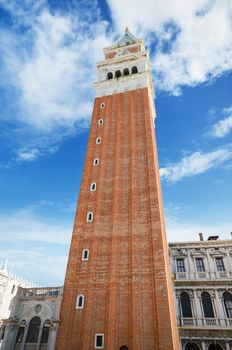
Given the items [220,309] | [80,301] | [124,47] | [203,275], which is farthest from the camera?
[124,47]

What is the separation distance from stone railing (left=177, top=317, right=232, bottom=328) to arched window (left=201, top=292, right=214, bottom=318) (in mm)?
587

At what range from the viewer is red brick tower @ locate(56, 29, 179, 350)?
17.9 metres

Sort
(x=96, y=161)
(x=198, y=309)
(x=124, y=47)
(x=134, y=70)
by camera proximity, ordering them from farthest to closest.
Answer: (x=124, y=47) → (x=134, y=70) → (x=96, y=161) → (x=198, y=309)

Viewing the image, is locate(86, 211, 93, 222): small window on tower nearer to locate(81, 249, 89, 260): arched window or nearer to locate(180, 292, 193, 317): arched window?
locate(81, 249, 89, 260): arched window

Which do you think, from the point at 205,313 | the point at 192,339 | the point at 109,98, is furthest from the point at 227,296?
the point at 109,98

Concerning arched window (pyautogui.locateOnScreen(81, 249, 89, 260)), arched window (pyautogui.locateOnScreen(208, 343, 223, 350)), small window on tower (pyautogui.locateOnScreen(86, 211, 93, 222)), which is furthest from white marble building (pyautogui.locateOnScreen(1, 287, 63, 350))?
arched window (pyautogui.locateOnScreen(208, 343, 223, 350))

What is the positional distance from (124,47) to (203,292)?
41.1 meters

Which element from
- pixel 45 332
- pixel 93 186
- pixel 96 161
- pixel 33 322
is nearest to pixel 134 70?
pixel 96 161

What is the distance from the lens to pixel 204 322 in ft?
78.0

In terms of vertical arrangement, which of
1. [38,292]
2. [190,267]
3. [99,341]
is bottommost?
[99,341]

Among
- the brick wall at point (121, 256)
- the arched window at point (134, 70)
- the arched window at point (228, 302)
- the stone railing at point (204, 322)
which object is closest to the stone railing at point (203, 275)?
the arched window at point (228, 302)

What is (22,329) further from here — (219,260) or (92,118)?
(92,118)

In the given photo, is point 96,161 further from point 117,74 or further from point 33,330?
point 33,330

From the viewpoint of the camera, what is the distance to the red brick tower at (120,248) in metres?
17.9
